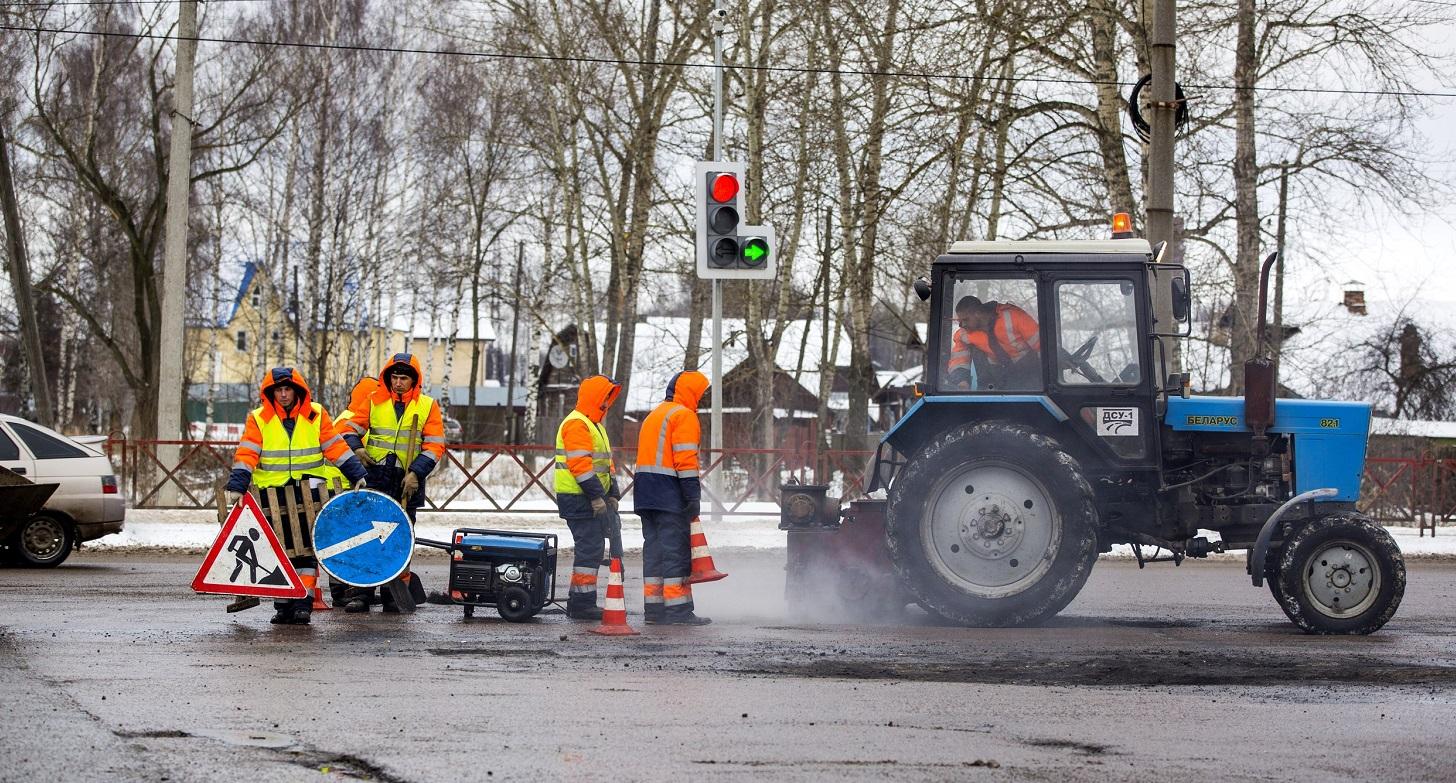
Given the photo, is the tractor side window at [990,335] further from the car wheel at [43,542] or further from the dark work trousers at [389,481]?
the car wheel at [43,542]

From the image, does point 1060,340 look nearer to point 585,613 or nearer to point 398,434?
point 585,613

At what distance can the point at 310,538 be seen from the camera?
11445 mm

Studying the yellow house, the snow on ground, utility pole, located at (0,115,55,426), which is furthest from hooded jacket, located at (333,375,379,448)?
the yellow house

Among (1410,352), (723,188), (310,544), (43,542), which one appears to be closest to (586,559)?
(310,544)

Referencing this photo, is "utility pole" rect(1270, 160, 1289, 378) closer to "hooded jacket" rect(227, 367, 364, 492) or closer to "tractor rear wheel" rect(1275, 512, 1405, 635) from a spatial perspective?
"tractor rear wheel" rect(1275, 512, 1405, 635)

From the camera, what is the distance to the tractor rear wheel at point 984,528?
427 inches

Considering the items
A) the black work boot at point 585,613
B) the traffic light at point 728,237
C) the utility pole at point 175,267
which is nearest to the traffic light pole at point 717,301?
the traffic light at point 728,237

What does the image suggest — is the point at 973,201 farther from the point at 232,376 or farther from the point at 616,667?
the point at 232,376

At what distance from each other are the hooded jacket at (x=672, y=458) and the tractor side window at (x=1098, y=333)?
255 cm

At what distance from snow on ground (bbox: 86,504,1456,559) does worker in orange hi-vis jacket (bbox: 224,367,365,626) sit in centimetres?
698

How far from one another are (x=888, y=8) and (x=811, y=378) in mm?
39597

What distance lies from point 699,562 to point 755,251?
4.77m

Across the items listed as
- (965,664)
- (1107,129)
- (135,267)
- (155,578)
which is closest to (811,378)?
(135,267)

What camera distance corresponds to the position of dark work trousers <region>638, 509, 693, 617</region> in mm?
11367
